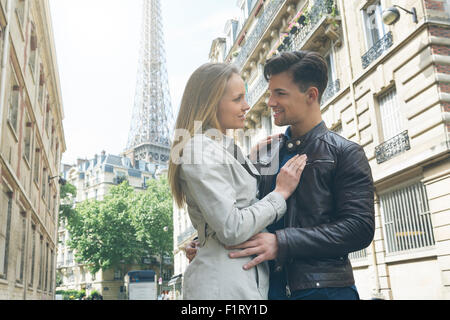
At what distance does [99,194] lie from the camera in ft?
244

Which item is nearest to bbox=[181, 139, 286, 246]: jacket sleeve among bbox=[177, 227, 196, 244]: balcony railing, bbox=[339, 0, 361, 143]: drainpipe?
bbox=[339, 0, 361, 143]: drainpipe

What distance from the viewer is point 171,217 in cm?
5575

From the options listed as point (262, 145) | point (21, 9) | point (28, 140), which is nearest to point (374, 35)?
point (21, 9)

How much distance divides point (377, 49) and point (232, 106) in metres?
12.1

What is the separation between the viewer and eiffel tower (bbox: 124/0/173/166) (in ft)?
397

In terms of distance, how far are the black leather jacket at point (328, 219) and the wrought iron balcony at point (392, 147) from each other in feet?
33.1

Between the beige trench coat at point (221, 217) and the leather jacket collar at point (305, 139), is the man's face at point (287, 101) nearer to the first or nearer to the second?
the leather jacket collar at point (305, 139)

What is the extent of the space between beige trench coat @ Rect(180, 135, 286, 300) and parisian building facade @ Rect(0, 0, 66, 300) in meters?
9.28

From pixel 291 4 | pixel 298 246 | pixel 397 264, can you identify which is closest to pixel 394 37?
pixel 397 264

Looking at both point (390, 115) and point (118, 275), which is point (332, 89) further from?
point (118, 275)

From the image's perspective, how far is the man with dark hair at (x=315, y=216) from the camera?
200cm
